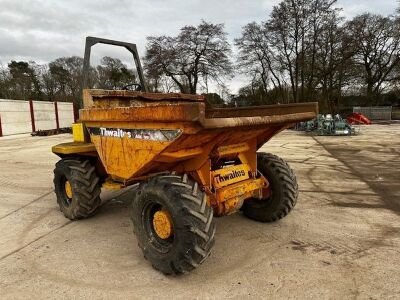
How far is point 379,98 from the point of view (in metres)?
34.6

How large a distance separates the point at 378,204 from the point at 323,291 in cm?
295

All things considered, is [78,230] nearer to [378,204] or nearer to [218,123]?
[218,123]

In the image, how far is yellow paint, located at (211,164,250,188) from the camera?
3701mm

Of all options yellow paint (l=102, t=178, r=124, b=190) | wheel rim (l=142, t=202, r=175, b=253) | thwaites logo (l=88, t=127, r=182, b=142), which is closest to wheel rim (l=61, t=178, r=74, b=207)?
yellow paint (l=102, t=178, r=124, b=190)

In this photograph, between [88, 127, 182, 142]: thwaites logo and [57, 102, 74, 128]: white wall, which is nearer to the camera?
[88, 127, 182, 142]: thwaites logo

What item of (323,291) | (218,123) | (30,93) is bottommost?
(323,291)

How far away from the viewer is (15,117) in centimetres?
2291

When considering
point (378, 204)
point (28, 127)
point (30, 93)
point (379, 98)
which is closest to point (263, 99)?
point (379, 98)

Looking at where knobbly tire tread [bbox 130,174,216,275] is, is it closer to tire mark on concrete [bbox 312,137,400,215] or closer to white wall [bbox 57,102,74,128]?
tire mark on concrete [bbox 312,137,400,215]

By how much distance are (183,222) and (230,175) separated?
1.05 m

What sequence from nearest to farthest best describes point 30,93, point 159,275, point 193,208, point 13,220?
point 193,208, point 159,275, point 13,220, point 30,93

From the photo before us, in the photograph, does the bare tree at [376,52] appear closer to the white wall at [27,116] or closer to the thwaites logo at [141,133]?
the white wall at [27,116]

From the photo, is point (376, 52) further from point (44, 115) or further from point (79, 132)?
point (79, 132)

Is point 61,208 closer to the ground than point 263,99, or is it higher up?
closer to the ground
